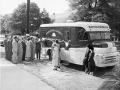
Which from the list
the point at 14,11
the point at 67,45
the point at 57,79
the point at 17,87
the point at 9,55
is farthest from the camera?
the point at 14,11

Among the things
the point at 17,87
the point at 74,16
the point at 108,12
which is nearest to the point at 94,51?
the point at 17,87

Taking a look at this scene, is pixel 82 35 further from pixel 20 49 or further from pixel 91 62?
pixel 20 49

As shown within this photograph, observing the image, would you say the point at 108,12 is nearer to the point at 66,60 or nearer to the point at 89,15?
the point at 89,15

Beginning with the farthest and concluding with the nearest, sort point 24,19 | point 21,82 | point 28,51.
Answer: point 24,19 → point 28,51 → point 21,82

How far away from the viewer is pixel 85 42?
34.1 feet

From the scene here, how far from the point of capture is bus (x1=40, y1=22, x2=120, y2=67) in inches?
385

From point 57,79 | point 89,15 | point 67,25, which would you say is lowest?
point 57,79

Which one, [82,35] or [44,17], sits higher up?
[44,17]

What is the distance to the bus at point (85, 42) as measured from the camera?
32.1 ft

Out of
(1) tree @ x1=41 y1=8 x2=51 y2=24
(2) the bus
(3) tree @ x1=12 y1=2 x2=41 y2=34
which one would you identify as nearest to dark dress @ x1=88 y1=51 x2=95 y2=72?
(2) the bus

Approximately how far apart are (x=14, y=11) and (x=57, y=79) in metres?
49.7

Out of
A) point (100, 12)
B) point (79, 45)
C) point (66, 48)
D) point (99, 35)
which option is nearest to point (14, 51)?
point (66, 48)

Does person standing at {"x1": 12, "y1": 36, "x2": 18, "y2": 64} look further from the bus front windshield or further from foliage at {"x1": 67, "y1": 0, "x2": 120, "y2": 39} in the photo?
foliage at {"x1": 67, "y1": 0, "x2": 120, "y2": 39}

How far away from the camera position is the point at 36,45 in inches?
549
